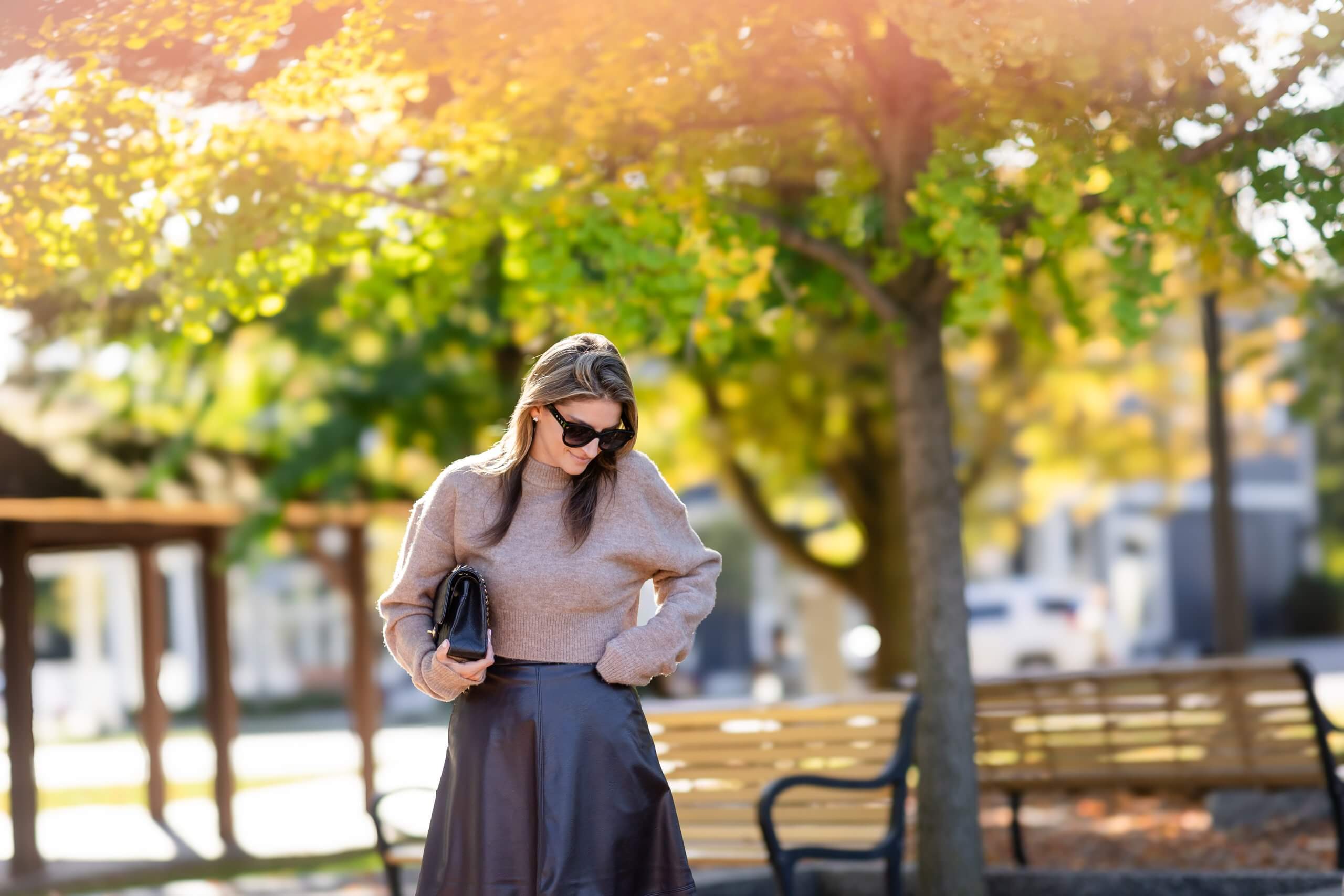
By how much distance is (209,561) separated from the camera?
527 inches

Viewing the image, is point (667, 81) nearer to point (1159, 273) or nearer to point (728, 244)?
point (728, 244)

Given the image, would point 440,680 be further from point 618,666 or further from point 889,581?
point 889,581

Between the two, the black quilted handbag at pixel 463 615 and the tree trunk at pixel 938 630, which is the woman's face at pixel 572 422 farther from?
the tree trunk at pixel 938 630

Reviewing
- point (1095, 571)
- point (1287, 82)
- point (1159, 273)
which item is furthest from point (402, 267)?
point (1095, 571)

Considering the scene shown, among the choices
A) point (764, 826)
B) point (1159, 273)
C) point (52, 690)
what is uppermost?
point (1159, 273)

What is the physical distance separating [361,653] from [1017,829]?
739 centimetres

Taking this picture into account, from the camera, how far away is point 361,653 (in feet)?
46.1

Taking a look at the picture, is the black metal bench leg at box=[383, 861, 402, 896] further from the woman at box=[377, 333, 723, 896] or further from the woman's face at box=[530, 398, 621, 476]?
the woman's face at box=[530, 398, 621, 476]

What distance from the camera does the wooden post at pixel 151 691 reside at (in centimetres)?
1421

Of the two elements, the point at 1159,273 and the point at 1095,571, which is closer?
the point at 1159,273

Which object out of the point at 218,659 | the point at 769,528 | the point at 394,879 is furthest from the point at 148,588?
the point at 394,879

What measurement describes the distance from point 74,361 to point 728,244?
7.58 metres

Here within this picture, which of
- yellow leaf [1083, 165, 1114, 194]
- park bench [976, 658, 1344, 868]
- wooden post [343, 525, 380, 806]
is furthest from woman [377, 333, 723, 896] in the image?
wooden post [343, 525, 380, 806]

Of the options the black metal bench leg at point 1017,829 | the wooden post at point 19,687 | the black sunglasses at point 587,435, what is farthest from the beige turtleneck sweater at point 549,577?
the wooden post at point 19,687
